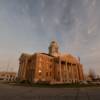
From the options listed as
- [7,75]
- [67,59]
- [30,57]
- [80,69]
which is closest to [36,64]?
[30,57]

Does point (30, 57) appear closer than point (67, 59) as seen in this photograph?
Yes

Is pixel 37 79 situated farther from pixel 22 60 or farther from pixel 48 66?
pixel 22 60

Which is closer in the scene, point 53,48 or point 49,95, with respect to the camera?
point 49,95

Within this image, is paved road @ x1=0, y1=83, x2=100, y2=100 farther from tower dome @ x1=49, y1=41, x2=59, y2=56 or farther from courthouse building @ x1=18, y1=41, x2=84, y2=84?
tower dome @ x1=49, y1=41, x2=59, y2=56

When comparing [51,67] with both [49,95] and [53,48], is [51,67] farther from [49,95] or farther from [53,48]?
[49,95]

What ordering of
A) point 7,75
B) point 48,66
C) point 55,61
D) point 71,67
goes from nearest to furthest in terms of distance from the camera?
1. point 48,66
2. point 55,61
3. point 71,67
4. point 7,75

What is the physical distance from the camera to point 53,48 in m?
76.8

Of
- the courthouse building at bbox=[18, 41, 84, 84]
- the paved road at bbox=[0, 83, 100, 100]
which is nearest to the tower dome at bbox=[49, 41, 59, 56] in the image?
the courthouse building at bbox=[18, 41, 84, 84]

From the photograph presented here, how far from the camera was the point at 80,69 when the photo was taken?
79.1 m

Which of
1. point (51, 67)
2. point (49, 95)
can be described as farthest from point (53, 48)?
point (49, 95)

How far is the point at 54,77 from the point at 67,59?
13558 mm

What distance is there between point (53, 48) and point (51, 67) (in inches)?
655

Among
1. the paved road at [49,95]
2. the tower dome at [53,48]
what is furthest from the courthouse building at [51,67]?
the paved road at [49,95]

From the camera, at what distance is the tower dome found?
2969 inches
